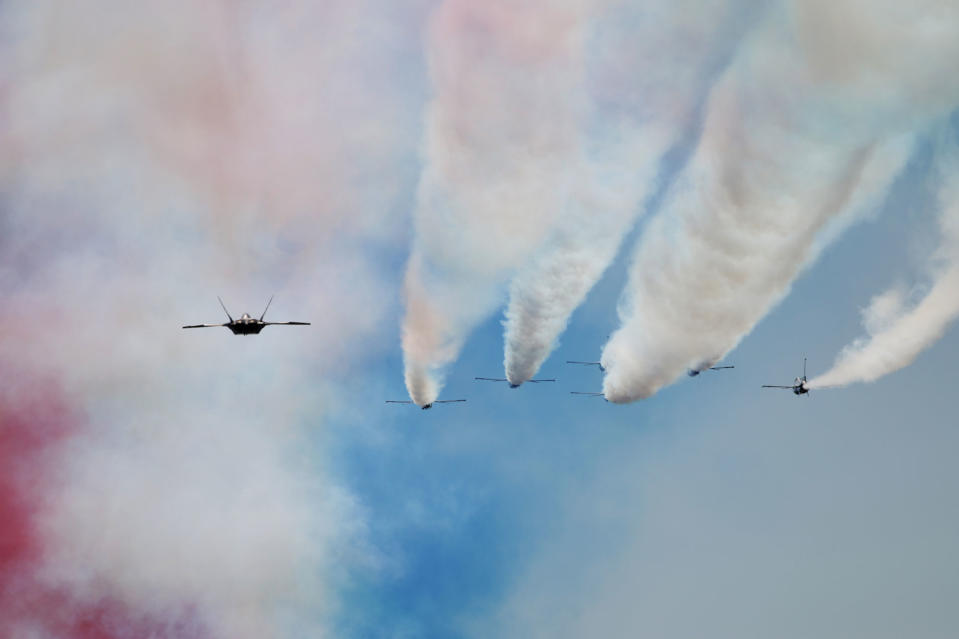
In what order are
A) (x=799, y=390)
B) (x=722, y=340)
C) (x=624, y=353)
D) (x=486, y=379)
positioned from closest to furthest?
1. (x=722, y=340)
2. (x=624, y=353)
3. (x=799, y=390)
4. (x=486, y=379)

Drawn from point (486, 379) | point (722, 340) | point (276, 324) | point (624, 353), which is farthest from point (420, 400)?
point (722, 340)

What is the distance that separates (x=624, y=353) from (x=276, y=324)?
2371 centimetres

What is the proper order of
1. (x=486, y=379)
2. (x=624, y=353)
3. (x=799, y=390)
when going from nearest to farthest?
(x=624, y=353), (x=799, y=390), (x=486, y=379)

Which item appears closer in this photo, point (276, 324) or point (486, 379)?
point (276, 324)

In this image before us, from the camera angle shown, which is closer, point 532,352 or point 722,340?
point 722,340

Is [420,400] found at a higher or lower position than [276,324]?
lower

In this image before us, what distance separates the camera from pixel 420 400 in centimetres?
5891

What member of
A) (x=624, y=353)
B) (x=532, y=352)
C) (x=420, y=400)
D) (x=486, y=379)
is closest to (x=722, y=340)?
(x=624, y=353)

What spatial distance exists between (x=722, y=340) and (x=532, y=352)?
12.2 m

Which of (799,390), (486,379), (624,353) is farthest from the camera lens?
(486,379)

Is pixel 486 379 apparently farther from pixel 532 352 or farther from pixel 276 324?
pixel 276 324

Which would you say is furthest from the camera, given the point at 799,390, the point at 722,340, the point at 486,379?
the point at 486,379

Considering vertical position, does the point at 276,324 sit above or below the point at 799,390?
above

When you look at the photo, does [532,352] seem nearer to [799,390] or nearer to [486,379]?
[486,379]
